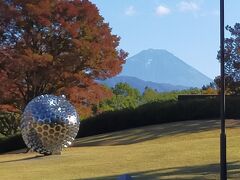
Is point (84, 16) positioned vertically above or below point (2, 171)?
above

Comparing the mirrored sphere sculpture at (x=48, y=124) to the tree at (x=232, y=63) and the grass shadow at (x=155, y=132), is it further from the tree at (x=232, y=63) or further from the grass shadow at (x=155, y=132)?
the tree at (x=232, y=63)

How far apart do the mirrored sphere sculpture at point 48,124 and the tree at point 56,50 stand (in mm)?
8817

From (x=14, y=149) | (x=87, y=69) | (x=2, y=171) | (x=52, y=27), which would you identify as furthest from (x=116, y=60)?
(x=2, y=171)

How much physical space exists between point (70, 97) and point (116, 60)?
3230 mm

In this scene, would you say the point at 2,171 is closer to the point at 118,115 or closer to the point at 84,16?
the point at 84,16

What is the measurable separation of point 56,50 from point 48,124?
11822mm

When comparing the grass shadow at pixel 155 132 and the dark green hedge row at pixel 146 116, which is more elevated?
the dark green hedge row at pixel 146 116

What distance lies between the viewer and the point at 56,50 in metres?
32.5

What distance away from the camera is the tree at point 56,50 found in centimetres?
3109

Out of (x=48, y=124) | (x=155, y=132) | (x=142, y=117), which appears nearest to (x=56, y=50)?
(x=155, y=132)

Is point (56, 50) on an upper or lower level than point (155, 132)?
upper

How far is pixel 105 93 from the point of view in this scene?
34.0m

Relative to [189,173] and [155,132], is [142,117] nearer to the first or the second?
[155,132]

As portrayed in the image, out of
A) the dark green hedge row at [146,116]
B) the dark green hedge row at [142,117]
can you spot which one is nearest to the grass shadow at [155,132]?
the dark green hedge row at [146,116]
